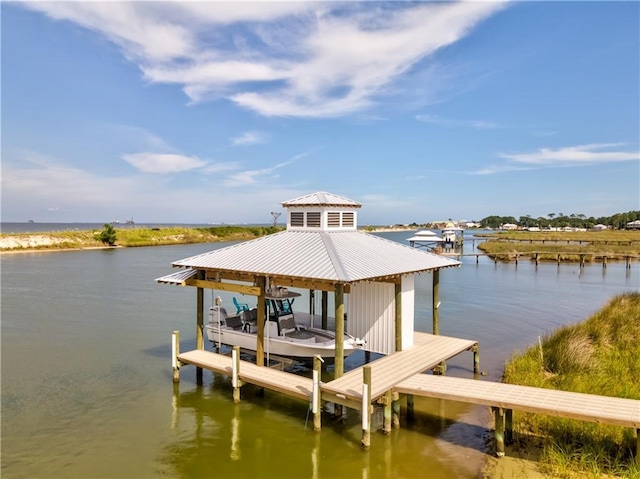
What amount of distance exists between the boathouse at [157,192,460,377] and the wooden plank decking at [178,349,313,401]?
2.22ft

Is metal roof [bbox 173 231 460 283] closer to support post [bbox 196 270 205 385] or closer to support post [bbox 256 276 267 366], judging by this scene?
support post [bbox 256 276 267 366]

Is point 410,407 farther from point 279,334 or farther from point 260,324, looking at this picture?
point 260,324

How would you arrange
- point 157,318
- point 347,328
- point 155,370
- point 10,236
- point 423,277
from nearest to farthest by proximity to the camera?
1. point 347,328
2. point 155,370
3. point 157,318
4. point 423,277
5. point 10,236

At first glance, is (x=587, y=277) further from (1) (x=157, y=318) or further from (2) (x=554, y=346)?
(1) (x=157, y=318)

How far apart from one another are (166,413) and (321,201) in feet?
25.0

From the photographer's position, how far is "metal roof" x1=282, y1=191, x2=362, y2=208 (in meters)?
14.6

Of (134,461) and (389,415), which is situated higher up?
(389,415)

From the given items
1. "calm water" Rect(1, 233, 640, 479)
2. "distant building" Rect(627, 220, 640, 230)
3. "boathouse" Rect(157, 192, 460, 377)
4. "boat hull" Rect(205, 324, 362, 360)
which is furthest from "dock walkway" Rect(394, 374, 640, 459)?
"distant building" Rect(627, 220, 640, 230)

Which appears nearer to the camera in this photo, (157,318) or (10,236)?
(157,318)

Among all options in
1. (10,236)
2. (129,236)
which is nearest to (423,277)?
(129,236)

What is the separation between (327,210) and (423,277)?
34.8m

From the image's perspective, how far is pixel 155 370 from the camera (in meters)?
15.9

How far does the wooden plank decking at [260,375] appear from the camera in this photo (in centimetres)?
1130

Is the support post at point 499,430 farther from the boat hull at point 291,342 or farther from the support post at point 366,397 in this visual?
the boat hull at point 291,342
